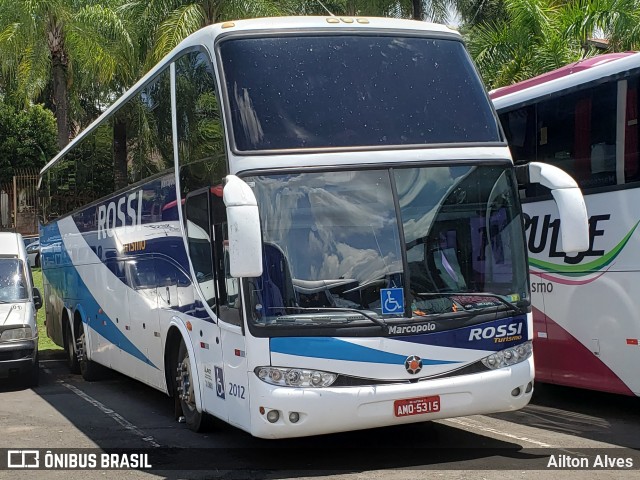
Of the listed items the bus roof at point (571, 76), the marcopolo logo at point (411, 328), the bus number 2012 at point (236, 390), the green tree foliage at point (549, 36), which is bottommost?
the bus number 2012 at point (236, 390)

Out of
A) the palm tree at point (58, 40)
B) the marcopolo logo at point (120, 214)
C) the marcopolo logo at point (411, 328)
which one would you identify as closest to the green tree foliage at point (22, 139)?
the palm tree at point (58, 40)

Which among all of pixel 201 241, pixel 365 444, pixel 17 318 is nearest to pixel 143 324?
pixel 201 241

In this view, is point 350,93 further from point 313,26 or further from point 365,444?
point 365,444

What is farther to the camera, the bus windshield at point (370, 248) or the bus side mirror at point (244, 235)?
the bus windshield at point (370, 248)

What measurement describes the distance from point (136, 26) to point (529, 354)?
1939cm

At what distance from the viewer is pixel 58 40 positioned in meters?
27.1

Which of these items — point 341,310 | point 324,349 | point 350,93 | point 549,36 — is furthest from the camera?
point 549,36

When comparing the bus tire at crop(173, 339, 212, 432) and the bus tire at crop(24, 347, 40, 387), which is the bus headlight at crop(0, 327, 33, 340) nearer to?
the bus tire at crop(24, 347, 40, 387)

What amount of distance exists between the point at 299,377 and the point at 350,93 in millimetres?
2501

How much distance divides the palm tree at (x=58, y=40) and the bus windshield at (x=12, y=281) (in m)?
11.8

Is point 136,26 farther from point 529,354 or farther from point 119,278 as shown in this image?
point 529,354

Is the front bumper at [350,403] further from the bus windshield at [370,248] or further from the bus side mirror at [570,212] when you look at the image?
the bus side mirror at [570,212]

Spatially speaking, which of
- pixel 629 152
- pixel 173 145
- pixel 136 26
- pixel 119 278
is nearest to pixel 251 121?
pixel 173 145

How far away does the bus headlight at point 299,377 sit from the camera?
24.6 feet
